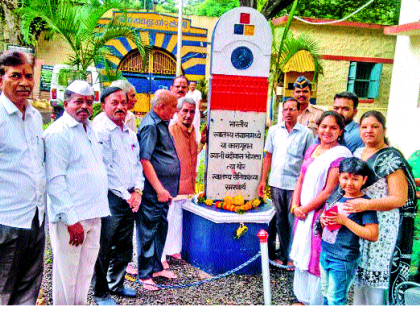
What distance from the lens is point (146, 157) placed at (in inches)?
153

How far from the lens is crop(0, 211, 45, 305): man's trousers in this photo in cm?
252

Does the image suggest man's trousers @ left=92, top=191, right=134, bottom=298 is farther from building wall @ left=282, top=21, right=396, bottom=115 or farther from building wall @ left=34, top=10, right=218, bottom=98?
building wall @ left=34, top=10, right=218, bottom=98

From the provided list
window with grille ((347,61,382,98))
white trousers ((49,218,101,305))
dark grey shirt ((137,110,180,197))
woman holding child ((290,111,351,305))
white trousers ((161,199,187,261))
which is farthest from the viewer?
window with grille ((347,61,382,98))

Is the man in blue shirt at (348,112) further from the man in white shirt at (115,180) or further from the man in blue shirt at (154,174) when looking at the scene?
the man in white shirt at (115,180)

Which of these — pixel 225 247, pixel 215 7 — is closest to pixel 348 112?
pixel 225 247

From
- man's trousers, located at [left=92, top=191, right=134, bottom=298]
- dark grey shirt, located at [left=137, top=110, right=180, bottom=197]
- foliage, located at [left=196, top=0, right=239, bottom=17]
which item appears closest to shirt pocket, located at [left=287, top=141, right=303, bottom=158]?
dark grey shirt, located at [left=137, top=110, right=180, bottom=197]

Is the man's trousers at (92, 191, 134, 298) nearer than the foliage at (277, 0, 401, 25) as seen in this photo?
Yes

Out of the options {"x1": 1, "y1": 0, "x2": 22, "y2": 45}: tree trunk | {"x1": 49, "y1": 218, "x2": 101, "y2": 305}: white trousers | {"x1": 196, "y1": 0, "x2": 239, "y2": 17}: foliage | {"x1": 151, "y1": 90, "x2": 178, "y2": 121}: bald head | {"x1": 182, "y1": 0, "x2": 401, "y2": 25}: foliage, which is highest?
{"x1": 196, "y1": 0, "x2": 239, "y2": 17}: foliage

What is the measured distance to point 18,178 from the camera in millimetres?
2523

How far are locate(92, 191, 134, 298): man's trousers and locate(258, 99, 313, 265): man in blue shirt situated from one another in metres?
1.59

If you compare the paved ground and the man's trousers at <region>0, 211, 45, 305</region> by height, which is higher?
the man's trousers at <region>0, 211, 45, 305</region>

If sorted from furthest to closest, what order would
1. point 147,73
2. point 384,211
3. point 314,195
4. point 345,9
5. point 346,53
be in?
point 345,9, point 147,73, point 346,53, point 314,195, point 384,211

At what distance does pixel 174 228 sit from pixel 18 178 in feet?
7.90

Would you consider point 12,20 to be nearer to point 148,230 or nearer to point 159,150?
point 159,150
